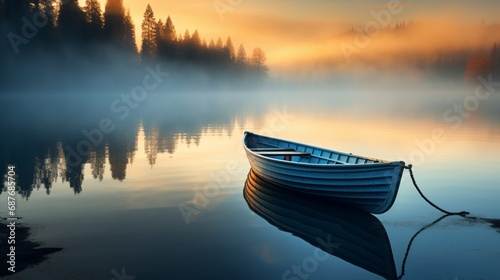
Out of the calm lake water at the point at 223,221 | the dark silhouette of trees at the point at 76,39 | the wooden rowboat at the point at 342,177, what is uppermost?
the dark silhouette of trees at the point at 76,39

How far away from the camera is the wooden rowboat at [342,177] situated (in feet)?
41.7

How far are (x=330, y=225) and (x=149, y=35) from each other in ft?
379

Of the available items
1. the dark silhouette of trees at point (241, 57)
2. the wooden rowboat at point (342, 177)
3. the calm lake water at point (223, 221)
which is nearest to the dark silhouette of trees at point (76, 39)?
the dark silhouette of trees at point (241, 57)

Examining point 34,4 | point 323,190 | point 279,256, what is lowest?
point 279,256

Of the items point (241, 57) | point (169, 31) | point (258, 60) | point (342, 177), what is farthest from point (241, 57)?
point (342, 177)

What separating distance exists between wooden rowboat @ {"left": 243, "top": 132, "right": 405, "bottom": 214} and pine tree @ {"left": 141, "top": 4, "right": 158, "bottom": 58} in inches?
4165

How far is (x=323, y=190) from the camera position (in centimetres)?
1504

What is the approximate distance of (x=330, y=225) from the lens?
13.1 meters

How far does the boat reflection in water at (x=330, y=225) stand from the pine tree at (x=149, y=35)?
108m

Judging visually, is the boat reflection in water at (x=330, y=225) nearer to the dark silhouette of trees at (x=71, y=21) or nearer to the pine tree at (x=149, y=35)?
the dark silhouette of trees at (x=71, y=21)

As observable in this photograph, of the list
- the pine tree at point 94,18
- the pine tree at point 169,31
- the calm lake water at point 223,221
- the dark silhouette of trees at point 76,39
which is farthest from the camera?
the pine tree at point 169,31

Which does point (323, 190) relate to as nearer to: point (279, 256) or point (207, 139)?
point (279, 256)

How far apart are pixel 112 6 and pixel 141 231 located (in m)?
104

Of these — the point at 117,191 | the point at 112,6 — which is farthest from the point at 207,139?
the point at 112,6
